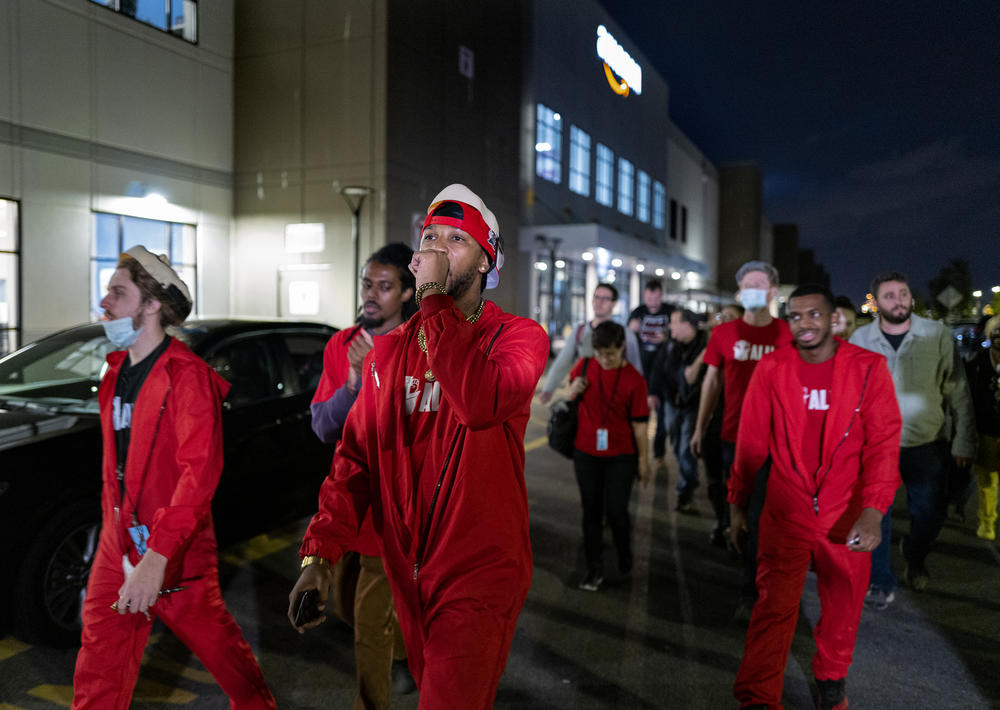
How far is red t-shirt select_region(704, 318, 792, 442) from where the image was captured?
536 cm

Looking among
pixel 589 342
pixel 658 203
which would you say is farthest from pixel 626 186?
pixel 589 342

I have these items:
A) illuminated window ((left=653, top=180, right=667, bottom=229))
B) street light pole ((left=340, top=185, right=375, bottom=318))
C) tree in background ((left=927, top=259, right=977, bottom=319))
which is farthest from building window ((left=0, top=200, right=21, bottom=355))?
tree in background ((left=927, top=259, right=977, bottom=319))

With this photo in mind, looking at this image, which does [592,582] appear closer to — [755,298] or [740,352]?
[740,352]

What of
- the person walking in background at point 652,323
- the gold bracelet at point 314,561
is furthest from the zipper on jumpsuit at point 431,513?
the person walking in background at point 652,323

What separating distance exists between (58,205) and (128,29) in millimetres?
3893

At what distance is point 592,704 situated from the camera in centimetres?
351

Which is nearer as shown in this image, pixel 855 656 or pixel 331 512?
pixel 331 512

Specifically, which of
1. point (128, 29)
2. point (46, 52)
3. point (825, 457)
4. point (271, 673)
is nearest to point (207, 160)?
point (128, 29)

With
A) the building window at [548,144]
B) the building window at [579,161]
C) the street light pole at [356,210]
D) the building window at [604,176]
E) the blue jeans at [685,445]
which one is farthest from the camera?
the building window at [604,176]

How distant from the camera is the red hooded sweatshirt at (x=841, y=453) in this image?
3.29 metres

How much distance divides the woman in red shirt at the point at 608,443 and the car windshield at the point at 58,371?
3090 mm

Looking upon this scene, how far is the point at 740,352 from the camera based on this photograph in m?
5.39

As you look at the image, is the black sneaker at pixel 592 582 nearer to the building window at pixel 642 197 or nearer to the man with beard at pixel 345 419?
the man with beard at pixel 345 419

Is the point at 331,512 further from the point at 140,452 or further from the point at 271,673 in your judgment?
the point at 271,673
